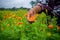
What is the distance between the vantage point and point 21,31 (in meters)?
1.15

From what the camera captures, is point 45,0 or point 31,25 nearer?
point 31,25

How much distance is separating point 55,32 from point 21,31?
0.18 meters

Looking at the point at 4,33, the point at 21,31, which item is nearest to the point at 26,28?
the point at 21,31

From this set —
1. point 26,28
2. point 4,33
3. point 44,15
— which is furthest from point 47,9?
point 4,33

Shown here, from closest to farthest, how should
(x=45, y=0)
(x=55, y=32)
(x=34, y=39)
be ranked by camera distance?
1. (x=34, y=39)
2. (x=55, y=32)
3. (x=45, y=0)

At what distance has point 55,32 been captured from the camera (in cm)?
115

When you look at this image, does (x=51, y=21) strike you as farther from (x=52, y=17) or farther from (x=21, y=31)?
(x=21, y=31)

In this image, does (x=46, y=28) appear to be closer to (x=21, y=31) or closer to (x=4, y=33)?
(x=21, y=31)

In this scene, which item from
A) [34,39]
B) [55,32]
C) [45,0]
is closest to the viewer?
[34,39]

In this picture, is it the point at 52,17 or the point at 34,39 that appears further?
the point at 52,17

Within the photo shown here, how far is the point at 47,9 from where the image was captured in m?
1.17

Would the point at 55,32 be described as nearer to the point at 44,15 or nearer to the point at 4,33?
the point at 44,15

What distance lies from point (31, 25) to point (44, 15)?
0.09 m

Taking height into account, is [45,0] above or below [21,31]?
above
